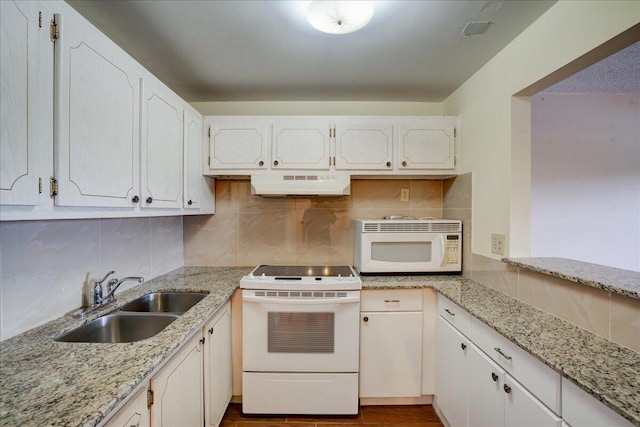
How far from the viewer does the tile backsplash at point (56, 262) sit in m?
1.04

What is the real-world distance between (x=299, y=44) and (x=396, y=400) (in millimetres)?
2441

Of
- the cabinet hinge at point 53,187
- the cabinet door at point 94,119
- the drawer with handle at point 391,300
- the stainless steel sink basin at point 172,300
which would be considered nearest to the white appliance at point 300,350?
the drawer with handle at point 391,300

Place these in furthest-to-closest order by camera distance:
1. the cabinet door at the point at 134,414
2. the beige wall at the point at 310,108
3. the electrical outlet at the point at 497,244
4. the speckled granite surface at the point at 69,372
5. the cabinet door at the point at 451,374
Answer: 1. the beige wall at the point at 310,108
2. the electrical outlet at the point at 497,244
3. the cabinet door at the point at 451,374
4. the cabinet door at the point at 134,414
5. the speckled granite surface at the point at 69,372

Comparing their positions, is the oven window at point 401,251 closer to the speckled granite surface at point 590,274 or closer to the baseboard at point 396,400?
the speckled granite surface at point 590,274

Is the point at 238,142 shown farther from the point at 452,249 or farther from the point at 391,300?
the point at 452,249

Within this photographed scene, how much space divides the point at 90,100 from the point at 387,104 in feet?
6.93

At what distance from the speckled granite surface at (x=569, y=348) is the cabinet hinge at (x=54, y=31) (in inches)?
76.6

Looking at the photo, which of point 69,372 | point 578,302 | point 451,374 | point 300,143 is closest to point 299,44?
point 300,143

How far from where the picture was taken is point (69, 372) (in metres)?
0.83

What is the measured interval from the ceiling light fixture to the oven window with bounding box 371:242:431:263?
1.39 metres

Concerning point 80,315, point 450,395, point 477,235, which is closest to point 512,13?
point 477,235

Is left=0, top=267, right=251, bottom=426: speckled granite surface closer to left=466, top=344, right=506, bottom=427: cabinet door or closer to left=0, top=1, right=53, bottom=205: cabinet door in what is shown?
left=0, top=1, right=53, bottom=205: cabinet door

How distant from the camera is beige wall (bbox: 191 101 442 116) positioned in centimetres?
238

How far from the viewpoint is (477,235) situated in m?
1.86
